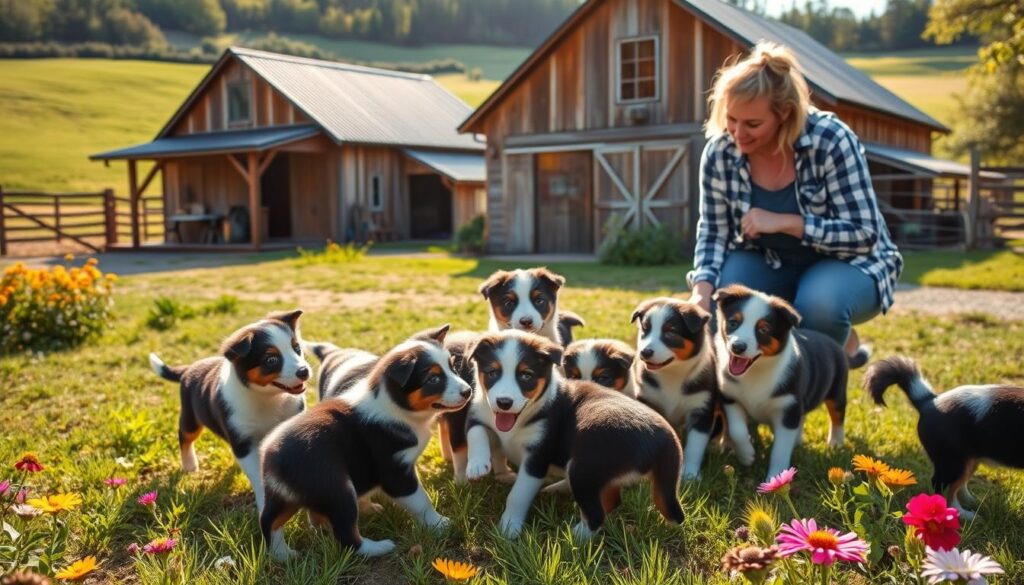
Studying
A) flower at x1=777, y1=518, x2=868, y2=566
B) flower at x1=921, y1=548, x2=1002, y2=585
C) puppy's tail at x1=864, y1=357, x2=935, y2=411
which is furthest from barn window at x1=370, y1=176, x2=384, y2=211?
flower at x1=921, y1=548, x2=1002, y2=585

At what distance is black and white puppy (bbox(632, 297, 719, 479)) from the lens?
14.3 ft

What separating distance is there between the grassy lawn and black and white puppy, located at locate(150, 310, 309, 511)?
31cm

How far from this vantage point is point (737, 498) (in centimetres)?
409

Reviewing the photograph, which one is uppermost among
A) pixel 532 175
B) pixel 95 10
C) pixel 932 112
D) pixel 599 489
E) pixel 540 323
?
pixel 95 10

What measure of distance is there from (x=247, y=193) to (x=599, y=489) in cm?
2904

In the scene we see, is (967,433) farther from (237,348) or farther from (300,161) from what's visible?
(300,161)

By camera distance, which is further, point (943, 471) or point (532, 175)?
point (532, 175)

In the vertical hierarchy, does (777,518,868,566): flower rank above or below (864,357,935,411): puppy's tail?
below

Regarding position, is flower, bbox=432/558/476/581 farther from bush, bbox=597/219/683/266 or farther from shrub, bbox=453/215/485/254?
shrub, bbox=453/215/485/254

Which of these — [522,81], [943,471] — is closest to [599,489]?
[943,471]

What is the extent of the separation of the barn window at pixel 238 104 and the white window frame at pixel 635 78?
1488cm

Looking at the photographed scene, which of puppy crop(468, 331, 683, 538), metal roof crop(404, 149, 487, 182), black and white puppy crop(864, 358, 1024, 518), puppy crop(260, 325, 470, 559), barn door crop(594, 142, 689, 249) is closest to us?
puppy crop(260, 325, 470, 559)

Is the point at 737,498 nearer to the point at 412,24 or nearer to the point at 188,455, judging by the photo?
the point at 188,455

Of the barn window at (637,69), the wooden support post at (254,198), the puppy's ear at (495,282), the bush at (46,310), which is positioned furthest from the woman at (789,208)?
the wooden support post at (254,198)
